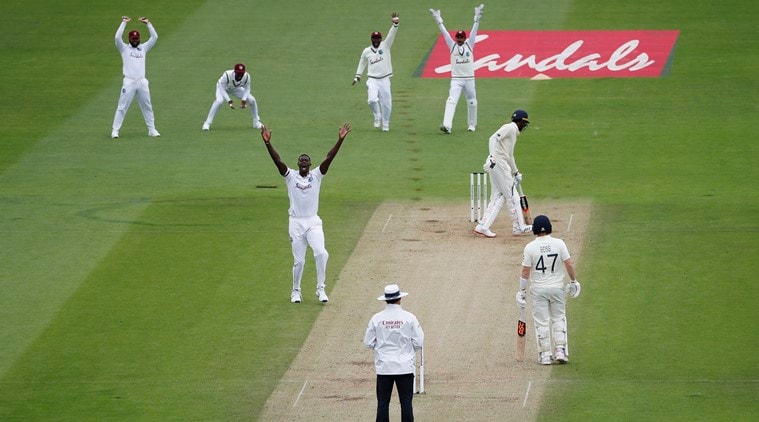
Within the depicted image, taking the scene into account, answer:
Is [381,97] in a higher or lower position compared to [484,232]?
higher

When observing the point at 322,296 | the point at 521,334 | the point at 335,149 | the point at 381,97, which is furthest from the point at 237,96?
the point at 521,334

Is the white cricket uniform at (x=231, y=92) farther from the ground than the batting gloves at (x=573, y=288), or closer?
closer

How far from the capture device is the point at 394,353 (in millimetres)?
14477

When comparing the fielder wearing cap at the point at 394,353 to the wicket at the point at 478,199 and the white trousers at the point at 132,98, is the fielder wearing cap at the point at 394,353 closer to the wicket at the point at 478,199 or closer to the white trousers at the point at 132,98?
the wicket at the point at 478,199

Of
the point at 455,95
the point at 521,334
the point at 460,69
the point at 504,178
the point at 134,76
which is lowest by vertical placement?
the point at 521,334

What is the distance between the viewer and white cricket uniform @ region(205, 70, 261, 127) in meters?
29.0

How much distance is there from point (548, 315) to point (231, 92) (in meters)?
14.2

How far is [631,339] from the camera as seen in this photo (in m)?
17.6

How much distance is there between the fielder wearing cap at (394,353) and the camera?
47.4ft

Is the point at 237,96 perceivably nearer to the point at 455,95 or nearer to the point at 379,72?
the point at 379,72

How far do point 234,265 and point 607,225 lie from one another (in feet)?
19.7

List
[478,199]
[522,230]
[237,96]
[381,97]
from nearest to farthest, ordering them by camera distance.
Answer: [522,230] → [478,199] → [381,97] → [237,96]

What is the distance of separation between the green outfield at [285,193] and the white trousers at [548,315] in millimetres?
A: 385

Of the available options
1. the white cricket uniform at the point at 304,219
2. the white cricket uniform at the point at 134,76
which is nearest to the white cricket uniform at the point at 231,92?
the white cricket uniform at the point at 134,76
